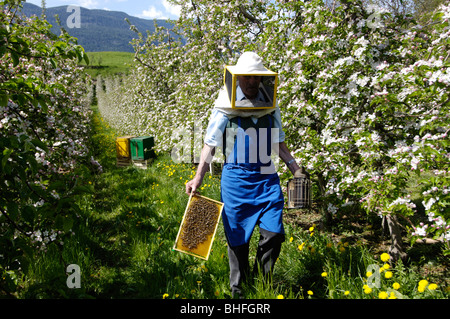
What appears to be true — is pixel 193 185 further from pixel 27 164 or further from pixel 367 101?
pixel 367 101

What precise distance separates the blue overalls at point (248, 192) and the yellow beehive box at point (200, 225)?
143 millimetres

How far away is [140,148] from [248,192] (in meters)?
6.39

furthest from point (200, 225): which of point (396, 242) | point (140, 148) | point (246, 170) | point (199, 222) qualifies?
point (140, 148)

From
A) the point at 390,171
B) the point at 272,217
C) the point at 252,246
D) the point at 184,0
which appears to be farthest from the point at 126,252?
the point at 184,0

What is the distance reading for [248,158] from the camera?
2.60 m

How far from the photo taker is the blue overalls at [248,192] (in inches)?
101

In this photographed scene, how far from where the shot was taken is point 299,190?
8.91ft

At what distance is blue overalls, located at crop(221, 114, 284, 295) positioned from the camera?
256cm

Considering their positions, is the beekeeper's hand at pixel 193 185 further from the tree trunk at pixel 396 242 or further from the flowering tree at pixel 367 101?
the tree trunk at pixel 396 242

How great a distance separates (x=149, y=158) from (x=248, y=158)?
664cm
